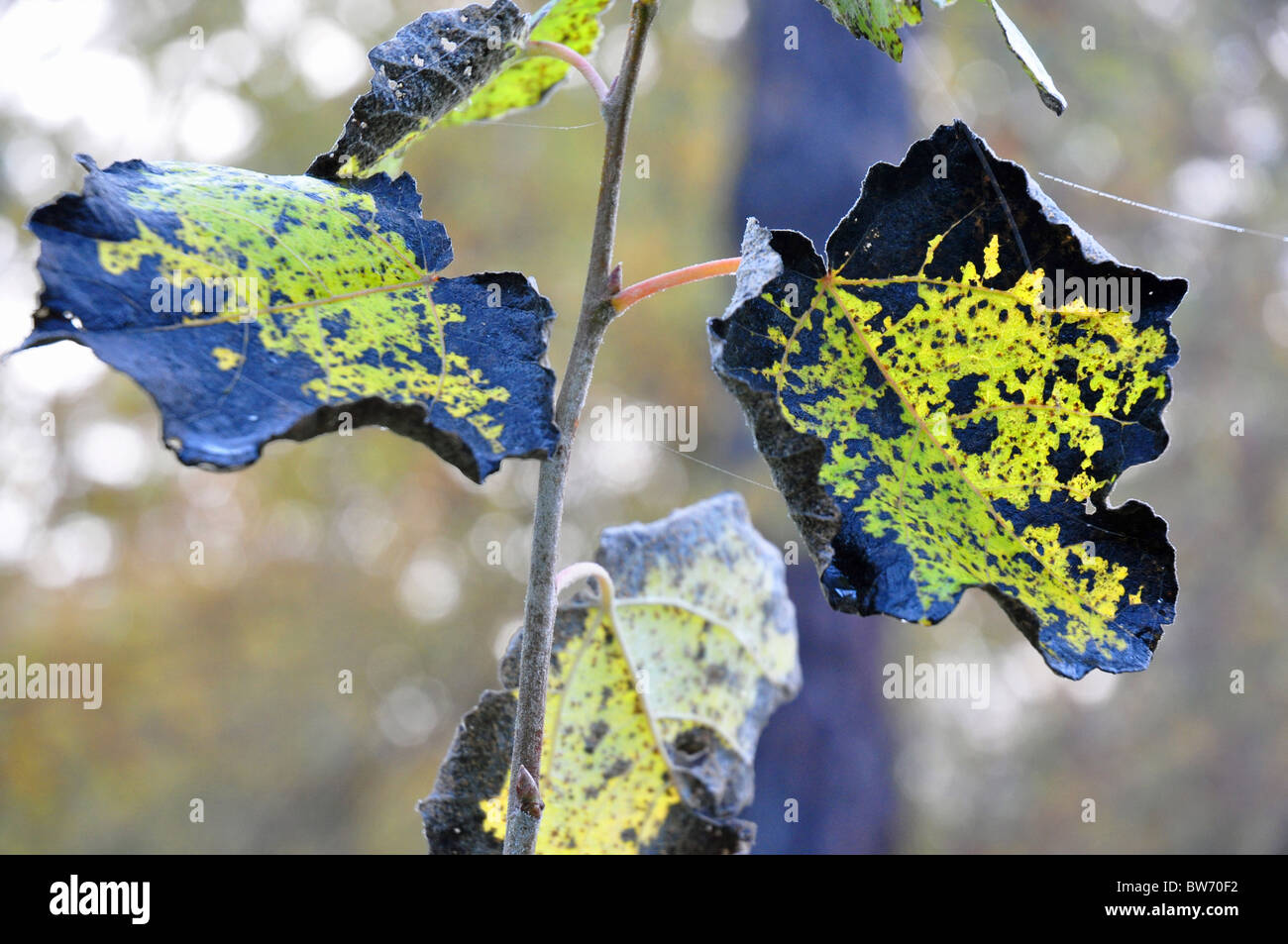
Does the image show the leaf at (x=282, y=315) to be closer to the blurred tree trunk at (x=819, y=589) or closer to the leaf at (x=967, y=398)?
the leaf at (x=967, y=398)

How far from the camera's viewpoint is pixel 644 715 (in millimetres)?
897

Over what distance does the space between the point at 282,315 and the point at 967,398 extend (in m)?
0.35

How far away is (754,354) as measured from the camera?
495mm

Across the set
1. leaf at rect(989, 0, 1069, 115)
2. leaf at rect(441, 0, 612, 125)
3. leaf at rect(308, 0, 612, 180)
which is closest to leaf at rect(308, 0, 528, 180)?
leaf at rect(308, 0, 612, 180)

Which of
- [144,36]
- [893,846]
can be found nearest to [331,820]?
[893,846]

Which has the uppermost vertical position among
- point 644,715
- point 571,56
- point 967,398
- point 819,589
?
point 571,56

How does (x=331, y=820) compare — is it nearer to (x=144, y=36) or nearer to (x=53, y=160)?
(x=53, y=160)

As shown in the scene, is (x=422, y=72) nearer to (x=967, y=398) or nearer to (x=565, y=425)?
(x=565, y=425)

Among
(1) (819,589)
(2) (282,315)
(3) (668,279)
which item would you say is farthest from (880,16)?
(1) (819,589)

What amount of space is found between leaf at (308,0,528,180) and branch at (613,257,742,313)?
0.15 metres

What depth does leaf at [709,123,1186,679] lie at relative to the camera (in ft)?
1.58

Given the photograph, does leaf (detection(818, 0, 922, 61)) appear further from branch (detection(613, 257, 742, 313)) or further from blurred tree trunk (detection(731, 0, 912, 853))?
blurred tree trunk (detection(731, 0, 912, 853))

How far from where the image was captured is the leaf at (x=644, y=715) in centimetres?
80
